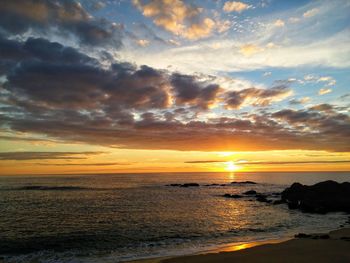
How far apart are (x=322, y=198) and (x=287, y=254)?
131 ft

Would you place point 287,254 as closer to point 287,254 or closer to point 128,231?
point 287,254

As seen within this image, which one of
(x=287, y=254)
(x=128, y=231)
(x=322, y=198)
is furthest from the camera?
(x=322, y=198)

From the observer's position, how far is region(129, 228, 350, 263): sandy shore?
63.2 ft

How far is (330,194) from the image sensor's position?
55281mm

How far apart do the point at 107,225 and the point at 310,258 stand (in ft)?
74.7

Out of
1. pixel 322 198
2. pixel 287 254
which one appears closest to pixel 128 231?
pixel 287 254

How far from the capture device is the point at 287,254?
20.6 meters

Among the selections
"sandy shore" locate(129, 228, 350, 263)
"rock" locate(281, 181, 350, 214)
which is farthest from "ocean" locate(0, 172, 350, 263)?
"sandy shore" locate(129, 228, 350, 263)

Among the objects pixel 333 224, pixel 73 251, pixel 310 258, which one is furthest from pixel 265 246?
pixel 333 224

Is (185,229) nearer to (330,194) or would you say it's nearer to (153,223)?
(153,223)

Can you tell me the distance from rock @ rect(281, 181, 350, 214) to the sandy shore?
27.0 meters

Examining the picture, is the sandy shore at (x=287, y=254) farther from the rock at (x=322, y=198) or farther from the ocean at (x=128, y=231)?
the rock at (x=322, y=198)

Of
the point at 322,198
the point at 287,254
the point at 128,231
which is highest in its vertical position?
the point at 322,198

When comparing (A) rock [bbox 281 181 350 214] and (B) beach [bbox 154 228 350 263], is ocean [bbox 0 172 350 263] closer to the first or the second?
(A) rock [bbox 281 181 350 214]
